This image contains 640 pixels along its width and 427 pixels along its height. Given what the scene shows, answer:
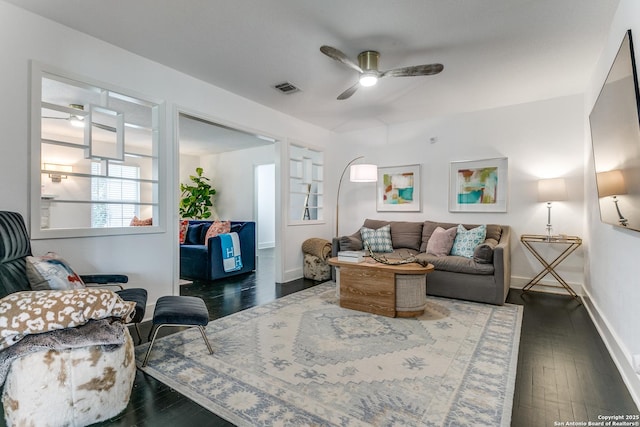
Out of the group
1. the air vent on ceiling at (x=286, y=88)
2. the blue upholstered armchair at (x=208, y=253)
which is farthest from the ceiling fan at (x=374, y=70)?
the blue upholstered armchair at (x=208, y=253)

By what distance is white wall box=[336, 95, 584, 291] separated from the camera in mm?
4070

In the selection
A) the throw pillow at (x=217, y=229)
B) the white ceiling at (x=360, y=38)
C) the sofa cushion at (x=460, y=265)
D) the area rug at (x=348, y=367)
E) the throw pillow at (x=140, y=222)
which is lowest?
the area rug at (x=348, y=367)

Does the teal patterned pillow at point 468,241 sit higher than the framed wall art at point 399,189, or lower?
lower

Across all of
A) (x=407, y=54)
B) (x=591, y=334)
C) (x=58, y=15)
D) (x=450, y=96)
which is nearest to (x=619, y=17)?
(x=407, y=54)

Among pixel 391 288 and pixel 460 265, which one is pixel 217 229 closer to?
pixel 391 288

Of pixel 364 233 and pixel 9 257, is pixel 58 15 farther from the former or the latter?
pixel 364 233

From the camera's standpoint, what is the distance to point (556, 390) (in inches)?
75.4

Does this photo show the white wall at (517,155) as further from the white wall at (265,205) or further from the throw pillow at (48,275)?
the throw pillow at (48,275)

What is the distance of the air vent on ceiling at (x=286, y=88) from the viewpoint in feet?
12.3

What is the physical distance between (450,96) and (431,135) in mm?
1019

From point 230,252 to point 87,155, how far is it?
8.59ft

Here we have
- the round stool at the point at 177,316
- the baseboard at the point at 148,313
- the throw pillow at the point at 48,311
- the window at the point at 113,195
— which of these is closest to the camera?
the throw pillow at the point at 48,311

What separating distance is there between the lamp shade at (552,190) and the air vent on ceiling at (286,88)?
324 centimetres

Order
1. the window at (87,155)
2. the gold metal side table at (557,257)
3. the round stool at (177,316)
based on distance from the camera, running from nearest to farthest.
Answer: the round stool at (177,316) < the window at (87,155) < the gold metal side table at (557,257)
